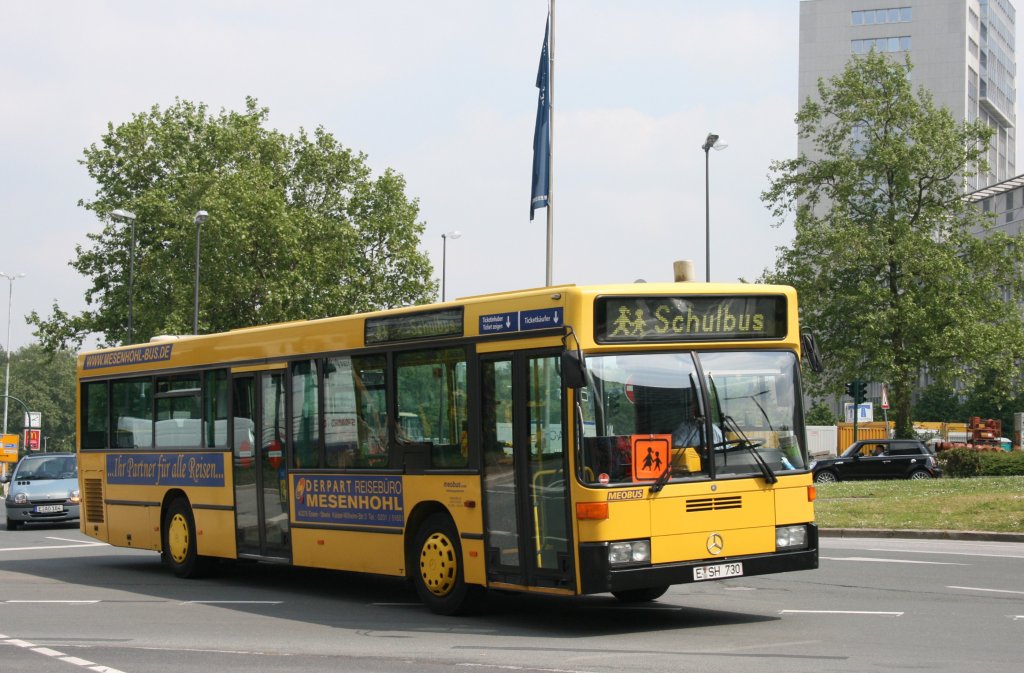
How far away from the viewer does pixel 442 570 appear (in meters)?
12.3

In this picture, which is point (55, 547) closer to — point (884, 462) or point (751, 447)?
point (751, 447)

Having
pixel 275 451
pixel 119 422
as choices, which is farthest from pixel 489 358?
pixel 119 422

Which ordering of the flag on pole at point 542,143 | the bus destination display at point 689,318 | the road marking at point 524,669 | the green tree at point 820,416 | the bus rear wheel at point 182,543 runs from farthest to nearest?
the green tree at point 820,416 < the flag on pole at point 542,143 < the bus rear wheel at point 182,543 < the bus destination display at point 689,318 < the road marking at point 524,669

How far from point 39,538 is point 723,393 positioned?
1826 cm

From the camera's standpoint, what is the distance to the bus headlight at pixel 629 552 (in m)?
10.5

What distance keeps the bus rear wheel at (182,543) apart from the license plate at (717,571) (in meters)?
7.79

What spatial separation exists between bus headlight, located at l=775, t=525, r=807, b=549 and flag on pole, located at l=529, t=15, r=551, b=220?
1514 centimetres

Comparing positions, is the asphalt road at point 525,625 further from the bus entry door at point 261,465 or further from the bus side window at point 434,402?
the bus side window at point 434,402

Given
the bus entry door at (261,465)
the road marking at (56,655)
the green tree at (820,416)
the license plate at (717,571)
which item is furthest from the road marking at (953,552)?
the green tree at (820,416)

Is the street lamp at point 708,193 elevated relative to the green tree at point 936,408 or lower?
elevated

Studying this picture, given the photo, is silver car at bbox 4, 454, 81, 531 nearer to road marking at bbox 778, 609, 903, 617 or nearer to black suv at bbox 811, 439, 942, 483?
road marking at bbox 778, 609, 903, 617

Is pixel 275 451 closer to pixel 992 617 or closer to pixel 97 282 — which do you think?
pixel 992 617

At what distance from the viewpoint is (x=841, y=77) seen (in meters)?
54.8

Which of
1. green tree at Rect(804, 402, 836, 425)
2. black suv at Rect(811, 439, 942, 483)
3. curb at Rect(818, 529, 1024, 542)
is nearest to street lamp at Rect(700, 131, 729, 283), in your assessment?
black suv at Rect(811, 439, 942, 483)
